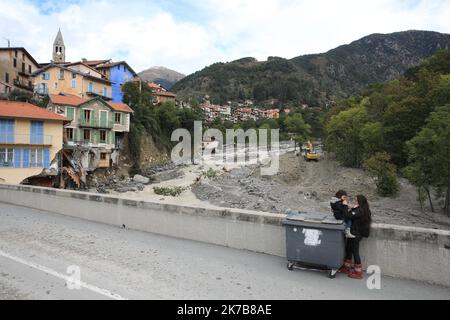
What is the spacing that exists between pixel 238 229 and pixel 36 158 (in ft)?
90.5

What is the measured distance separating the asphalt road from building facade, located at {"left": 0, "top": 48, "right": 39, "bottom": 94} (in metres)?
48.9

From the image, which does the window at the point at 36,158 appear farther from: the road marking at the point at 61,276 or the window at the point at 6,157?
the road marking at the point at 61,276

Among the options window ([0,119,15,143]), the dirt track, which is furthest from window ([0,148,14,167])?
the dirt track

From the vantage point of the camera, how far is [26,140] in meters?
28.2

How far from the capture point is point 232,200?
103 ft

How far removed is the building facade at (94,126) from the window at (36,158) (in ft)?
24.7

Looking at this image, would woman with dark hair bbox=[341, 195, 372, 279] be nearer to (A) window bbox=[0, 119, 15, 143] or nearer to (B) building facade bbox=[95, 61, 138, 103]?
(A) window bbox=[0, 119, 15, 143]

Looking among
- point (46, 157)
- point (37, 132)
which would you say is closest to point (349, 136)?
point (46, 157)

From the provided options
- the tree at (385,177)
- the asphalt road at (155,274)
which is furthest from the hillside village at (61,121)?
the tree at (385,177)

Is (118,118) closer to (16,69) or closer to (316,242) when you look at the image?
(16,69)

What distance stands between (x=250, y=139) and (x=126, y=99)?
53.9m

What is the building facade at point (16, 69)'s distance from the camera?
166ft

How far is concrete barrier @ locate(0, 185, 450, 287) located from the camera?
18.0 feet
